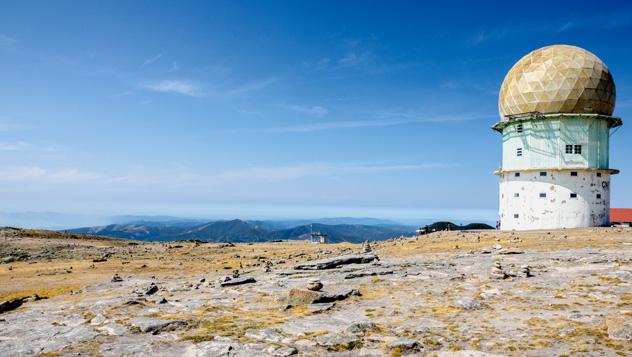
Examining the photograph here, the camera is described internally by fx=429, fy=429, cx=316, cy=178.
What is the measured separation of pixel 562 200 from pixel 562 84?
1017 centimetres

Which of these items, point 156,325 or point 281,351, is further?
point 156,325

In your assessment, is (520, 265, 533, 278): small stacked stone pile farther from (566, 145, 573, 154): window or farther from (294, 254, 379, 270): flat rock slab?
(566, 145, 573, 154): window

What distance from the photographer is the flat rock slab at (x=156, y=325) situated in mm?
10945

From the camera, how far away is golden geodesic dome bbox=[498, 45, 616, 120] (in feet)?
123

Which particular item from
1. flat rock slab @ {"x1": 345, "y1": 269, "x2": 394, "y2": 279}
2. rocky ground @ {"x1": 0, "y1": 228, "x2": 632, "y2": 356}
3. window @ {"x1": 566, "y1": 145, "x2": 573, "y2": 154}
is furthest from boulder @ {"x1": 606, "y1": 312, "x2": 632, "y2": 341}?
window @ {"x1": 566, "y1": 145, "x2": 573, "y2": 154}

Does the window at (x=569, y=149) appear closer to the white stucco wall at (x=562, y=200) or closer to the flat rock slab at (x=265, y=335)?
the white stucco wall at (x=562, y=200)

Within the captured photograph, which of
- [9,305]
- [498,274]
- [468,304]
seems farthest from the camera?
[498,274]

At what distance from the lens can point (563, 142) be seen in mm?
37594

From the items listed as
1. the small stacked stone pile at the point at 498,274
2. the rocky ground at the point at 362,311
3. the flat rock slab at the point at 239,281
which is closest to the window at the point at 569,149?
the rocky ground at the point at 362,311

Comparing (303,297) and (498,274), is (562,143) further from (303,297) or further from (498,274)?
(303,297)

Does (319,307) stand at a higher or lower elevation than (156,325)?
higher

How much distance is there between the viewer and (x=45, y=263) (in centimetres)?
3228

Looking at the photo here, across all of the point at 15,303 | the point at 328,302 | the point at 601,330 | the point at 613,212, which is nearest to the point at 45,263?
the point at 15,303

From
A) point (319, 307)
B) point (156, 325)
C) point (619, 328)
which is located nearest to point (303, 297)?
point (319, 307)
